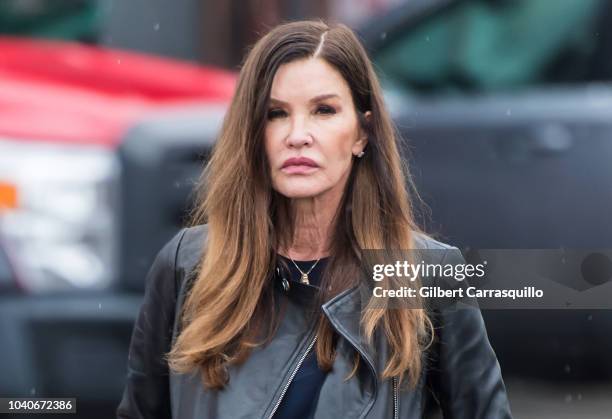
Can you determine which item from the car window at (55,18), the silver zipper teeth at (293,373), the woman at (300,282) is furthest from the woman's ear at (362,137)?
the car window at (55,18)

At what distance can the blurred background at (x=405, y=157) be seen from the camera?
3723mm

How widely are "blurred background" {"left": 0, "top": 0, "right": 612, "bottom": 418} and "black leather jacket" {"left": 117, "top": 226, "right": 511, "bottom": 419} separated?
1.12 meters

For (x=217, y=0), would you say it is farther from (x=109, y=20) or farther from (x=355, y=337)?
(x=355, y=337)

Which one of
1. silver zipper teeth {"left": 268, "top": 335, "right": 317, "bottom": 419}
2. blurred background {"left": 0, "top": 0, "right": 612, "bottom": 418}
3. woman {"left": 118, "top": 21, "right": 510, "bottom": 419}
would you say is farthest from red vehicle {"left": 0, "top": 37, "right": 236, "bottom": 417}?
silver zipper teeth {"left": 268, "top": 335, "right": 317, "bottom": 419}

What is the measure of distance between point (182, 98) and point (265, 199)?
1.48 meters

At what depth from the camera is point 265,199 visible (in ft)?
8.35

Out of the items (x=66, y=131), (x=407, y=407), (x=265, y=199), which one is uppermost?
(x=66, y=131)

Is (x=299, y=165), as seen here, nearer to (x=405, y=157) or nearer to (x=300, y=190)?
(x=300, y=190)

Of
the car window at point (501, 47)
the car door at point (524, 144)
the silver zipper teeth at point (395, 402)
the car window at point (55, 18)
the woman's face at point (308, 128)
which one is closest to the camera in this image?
the silver zipper teeth at point (395, 402)

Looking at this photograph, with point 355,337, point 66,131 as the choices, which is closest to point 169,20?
point 66,131

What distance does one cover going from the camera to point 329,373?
7.87ft
